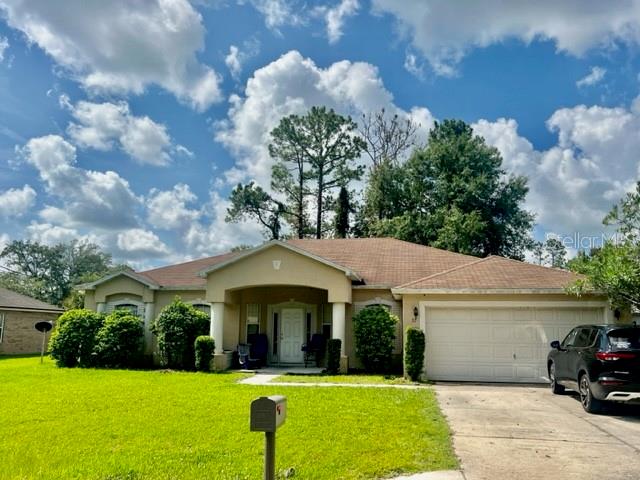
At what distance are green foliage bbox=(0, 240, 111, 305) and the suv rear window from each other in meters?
58.7

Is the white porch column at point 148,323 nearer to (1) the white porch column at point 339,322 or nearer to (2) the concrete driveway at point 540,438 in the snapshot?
(1) the white porch column at point 339,322

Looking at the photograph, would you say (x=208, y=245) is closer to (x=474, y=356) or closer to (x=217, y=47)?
(x=217, y=47)

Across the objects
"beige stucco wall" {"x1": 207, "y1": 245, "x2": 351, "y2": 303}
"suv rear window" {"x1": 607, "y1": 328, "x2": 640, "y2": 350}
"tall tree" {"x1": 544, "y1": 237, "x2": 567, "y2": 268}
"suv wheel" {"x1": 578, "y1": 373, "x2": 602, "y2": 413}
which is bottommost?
"suv wheel" {"x1": 578, "y1": 373, "x2": 602, "y2": 413}

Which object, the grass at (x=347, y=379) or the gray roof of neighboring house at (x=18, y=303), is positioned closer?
the grass at (x=347, y=379)

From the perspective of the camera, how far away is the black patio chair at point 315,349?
17.3 meters

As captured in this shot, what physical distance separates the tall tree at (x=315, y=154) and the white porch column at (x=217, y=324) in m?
21.2

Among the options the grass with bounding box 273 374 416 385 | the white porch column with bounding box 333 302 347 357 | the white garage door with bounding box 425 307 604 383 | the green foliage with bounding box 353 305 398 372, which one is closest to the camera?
the grass with bounding box 273 374 416 385

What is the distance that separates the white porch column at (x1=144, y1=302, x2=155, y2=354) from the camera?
18.5m

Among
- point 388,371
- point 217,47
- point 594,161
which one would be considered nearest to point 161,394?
point 388,371

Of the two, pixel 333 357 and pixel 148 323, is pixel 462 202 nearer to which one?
pixel 333 357

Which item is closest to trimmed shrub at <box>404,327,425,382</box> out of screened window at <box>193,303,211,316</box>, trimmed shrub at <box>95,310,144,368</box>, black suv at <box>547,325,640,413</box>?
black suv at <box>547,325,640,413</box>

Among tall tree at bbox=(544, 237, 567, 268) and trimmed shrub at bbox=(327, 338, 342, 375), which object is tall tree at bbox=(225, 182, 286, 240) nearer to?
trimmed shrub at bbox=(327, 338, 342, 375)

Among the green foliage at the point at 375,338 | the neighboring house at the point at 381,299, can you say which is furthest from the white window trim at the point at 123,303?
the green foliage at the point at 375,338

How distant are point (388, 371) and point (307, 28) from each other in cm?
1069
